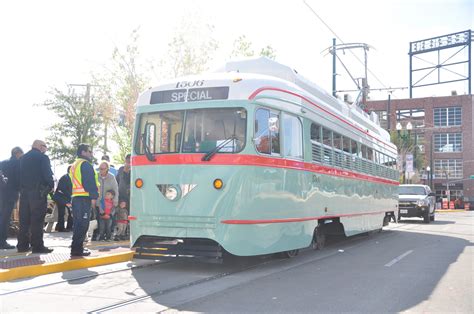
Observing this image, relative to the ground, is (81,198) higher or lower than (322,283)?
higher

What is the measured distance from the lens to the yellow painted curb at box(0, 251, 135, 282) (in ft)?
23.5

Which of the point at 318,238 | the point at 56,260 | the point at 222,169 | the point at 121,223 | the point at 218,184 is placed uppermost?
the point at 222,169

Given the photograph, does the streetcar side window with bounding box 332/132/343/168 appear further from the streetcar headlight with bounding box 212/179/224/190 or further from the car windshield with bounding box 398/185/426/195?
the car windshield with bounding box 398/185/426/195

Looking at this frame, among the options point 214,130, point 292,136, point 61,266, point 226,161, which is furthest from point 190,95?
point 61,266

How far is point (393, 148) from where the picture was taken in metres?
18.9

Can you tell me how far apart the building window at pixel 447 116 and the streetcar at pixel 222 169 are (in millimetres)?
64420

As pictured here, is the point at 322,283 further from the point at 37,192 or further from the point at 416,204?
the point at 416,204

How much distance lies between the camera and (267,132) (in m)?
8.30

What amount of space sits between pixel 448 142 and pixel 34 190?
67.3 metres

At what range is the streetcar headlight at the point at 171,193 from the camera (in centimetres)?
791

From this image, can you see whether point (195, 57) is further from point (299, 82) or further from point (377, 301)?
A: point (377, 301)

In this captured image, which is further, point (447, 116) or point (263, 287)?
point (447, 116)

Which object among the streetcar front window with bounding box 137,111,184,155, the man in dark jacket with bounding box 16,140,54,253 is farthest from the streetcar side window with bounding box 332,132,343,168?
the man in dark jacket with bounding box 16,140,54,253

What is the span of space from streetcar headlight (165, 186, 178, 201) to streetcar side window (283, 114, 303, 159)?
1.99 meters
